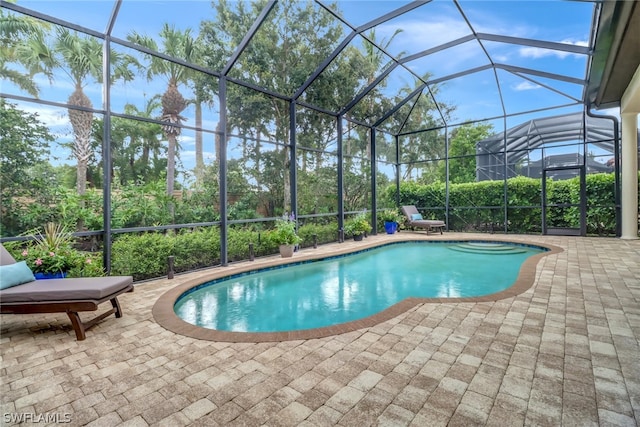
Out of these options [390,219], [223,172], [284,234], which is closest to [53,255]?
[223,172]

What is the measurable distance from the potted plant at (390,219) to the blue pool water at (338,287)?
3515 millimetres

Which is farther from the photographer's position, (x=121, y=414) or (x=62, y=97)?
(x=62, y=97)

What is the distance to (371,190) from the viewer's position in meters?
11.9

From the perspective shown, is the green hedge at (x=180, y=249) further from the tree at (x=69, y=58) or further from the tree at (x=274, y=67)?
the tree at (x=69, y=58)

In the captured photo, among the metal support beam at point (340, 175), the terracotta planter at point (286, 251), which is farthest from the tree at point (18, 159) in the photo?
the metal support beam at point (340, 175)

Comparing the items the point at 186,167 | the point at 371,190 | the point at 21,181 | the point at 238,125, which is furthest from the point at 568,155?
the point at 21,181

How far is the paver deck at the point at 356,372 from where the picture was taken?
73.3 inches

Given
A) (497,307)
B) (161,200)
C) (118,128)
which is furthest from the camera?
(118,128)

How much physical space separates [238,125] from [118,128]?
2771 millimetres

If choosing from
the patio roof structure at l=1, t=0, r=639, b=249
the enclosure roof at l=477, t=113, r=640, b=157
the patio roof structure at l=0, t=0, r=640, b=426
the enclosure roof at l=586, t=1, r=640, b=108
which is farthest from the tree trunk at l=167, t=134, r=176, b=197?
the enclosure roof at l=477, t=113, r=640, b=157

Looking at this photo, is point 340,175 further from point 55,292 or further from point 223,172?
point 55,292

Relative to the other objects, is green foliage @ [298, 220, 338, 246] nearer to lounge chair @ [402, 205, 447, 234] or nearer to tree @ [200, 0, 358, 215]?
tree @ [200, 0, 358, 215]

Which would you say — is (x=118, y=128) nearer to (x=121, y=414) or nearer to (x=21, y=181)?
(x=21, y=181)

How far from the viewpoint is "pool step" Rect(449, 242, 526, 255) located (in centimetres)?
843
